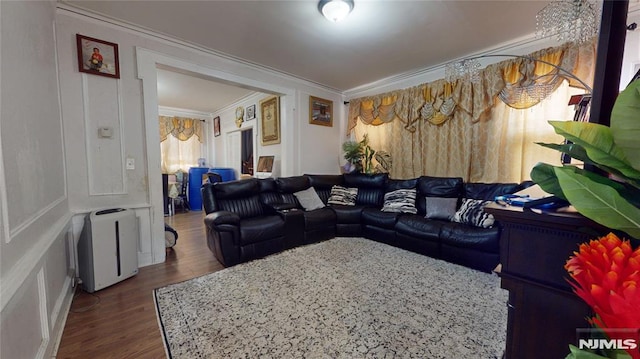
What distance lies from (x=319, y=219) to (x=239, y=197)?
1.14 metres

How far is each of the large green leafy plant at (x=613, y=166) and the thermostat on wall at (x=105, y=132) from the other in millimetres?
3290

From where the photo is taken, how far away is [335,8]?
211 centimetres

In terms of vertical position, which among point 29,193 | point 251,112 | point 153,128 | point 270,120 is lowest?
point 29,193

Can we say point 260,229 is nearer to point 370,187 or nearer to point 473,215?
point 370,187

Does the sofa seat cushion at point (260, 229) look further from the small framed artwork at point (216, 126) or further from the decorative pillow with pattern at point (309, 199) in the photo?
the small framed artwork at point (216, 126)

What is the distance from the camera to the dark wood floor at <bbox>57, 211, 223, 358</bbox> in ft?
4.92

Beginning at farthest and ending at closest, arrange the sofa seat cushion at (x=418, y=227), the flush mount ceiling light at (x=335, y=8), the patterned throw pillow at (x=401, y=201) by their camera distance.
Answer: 1. the patterned throw pillow at (x=401, y=201)
2. the sofa seat cushion at (x=418, y=227)
3. the flush mount ceiling light at (x=335, y=8)

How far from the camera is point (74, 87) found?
91.4 inches

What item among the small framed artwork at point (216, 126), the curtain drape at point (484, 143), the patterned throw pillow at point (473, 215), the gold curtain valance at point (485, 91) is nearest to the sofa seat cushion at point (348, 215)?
the curtain drape at point (484, 143)

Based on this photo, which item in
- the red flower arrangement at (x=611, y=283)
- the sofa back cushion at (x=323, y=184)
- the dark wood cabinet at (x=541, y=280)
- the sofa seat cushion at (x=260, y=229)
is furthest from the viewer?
the sofa back cushion at (x=323, y=184)

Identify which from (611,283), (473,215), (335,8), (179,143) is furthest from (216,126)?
(611,283)

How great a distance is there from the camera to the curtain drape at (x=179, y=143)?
20.7 feet

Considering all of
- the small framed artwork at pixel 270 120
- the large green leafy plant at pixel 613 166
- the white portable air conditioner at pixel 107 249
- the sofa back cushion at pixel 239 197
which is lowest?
the white portable air conditioner at pixel 107 249

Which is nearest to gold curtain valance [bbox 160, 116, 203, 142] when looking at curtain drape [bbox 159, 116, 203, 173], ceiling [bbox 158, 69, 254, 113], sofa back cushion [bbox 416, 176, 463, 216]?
curtain drape [bbox 159, 116, 203, 173]
